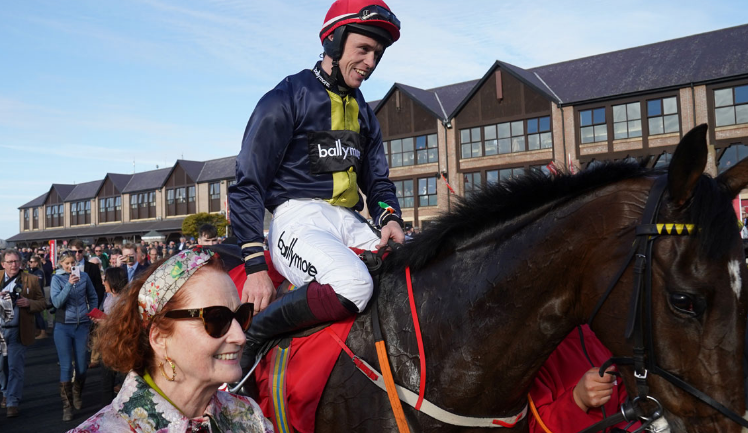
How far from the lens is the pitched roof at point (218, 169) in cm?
4391

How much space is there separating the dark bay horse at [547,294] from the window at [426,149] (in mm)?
31974

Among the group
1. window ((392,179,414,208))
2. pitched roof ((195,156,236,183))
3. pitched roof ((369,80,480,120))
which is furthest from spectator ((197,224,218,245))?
pitched roof ((195,156,236,183))

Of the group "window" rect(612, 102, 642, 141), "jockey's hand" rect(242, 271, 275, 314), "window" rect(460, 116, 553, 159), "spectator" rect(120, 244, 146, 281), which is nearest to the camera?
"jockey's hand" rect(242, 271, 275, 314)

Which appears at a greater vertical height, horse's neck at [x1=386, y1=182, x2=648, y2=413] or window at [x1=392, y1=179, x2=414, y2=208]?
window at [x1=392, y1=179, x2=414, y2=208]

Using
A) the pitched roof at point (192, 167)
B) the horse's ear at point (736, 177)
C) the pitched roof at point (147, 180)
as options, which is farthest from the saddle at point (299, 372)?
the pitched roof at point (147, 180)

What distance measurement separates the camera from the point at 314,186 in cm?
301

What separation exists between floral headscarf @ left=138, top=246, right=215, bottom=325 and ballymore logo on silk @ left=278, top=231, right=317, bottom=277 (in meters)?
0.90

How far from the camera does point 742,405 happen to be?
182 centimetres

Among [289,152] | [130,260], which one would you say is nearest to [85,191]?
[130,260]

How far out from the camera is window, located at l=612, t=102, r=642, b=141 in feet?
91.2

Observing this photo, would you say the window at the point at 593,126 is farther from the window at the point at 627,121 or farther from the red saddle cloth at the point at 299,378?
the red saddle cloth at the point at 299,378

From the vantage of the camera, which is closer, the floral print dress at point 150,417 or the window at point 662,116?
the floral print dress at point 150,417

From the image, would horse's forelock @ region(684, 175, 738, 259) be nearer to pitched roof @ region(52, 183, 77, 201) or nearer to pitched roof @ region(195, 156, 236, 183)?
pitched roof @ region(195, 156, 236, 183)

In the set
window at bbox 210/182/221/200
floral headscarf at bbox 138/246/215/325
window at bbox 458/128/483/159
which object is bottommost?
floral headscarf at bbox 138/246/215/325
